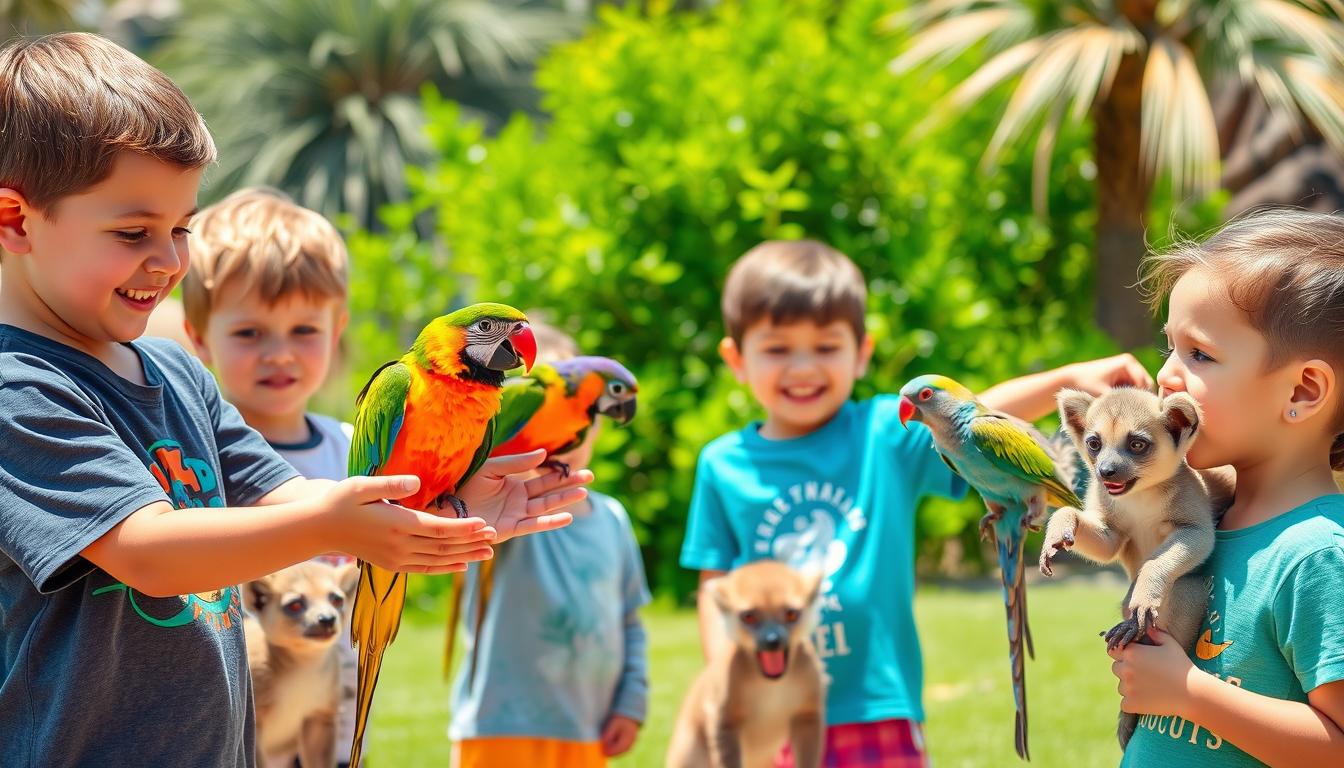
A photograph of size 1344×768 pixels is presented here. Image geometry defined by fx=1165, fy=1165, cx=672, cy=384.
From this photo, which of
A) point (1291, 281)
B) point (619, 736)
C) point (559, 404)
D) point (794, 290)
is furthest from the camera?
point (619, 736)

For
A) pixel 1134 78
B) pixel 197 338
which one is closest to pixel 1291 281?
pixel 197 338

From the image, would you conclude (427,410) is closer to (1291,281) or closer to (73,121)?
(73,121)

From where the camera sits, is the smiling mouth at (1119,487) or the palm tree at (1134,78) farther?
the palm tree at (1134,78)

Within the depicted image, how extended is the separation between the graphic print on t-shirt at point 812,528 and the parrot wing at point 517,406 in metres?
0.80

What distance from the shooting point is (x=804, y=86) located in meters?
7.52

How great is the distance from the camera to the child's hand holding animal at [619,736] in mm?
3619

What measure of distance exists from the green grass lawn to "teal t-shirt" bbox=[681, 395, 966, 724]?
1.77 meters

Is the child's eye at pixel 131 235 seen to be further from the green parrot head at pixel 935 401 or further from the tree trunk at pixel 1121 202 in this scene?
the tree trunk at pixel 1121 202

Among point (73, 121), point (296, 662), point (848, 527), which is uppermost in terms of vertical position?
point (73, 121)

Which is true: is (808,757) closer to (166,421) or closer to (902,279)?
(166,421)

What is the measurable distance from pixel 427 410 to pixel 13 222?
0.74m

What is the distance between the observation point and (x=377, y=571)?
2000 mm

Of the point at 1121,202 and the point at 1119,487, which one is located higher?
the point at 1121,202

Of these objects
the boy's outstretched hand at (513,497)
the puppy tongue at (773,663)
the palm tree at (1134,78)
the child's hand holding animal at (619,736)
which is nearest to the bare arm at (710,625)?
the puppy tongue at (773,663)
